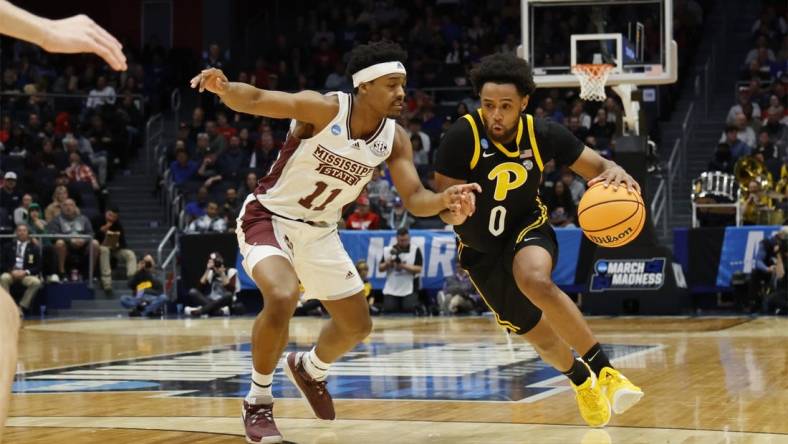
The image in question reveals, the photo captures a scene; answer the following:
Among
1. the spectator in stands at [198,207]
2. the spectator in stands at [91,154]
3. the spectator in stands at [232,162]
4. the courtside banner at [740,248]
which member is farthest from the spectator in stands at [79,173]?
the courtside banner at [740,248]

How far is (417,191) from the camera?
6.63 meters

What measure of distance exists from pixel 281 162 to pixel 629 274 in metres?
11.8

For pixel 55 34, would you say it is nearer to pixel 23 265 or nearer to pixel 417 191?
pixel 417 191

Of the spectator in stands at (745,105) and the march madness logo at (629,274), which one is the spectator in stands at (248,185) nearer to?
the march madness logo at (629,274)

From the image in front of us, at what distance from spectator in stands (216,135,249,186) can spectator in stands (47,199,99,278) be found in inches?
119

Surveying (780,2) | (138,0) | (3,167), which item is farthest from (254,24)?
(780,2)

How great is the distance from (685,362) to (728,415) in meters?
3.45

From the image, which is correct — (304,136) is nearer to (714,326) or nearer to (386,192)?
(714,326)

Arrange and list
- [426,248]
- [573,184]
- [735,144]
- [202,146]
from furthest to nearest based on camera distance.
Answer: [202,146]
[735,144]
[573,184]
[426,248]

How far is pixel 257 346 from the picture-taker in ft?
21.3

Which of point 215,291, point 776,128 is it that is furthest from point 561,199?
point 215,291

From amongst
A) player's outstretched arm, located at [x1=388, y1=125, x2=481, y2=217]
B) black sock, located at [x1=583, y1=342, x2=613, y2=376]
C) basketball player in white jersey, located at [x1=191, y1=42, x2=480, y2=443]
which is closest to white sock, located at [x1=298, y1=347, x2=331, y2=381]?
basketball player in white jersey, located at [x1=191, y1=42, x2=480, y2=443]

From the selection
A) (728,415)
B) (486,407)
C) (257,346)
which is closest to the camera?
(257,346)

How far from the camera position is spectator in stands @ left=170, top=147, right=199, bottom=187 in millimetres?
23844
